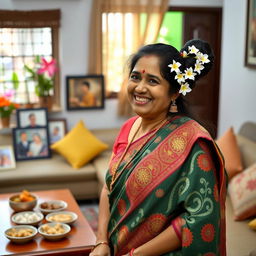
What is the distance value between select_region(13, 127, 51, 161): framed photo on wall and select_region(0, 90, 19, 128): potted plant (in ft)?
0.55

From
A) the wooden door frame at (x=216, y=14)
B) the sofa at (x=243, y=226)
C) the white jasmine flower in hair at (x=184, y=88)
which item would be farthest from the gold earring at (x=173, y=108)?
the wooden door frame at (x=216, y=14)

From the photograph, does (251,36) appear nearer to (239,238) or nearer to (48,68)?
(48,68)

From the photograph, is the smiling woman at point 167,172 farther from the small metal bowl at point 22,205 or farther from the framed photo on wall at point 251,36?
the framed photo on wall at point 251,36

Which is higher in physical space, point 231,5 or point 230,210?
point 231,5

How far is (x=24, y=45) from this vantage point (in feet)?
17.2

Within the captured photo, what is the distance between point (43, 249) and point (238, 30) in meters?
3.14

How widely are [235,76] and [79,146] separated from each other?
1.78 metres

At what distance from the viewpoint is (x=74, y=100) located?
5391 millimetres

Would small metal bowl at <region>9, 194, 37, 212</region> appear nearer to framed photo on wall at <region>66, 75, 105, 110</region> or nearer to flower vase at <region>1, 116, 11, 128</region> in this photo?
flower vase at <region>1, 116, 11, 128</region>

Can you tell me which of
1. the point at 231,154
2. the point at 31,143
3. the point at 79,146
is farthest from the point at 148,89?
the point at 31,143

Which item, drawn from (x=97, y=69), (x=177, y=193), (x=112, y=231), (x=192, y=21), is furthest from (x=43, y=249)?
(x=192, y=21)

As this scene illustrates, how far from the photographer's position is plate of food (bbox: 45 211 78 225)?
3.03 metres

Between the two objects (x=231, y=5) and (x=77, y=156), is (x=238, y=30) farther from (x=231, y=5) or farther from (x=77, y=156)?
(x=77, y=156)

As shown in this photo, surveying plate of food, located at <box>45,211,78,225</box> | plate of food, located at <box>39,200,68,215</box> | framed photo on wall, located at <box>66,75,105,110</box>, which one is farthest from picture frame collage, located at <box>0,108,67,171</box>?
plate of food, located at <box>45,211,78,225</box>
